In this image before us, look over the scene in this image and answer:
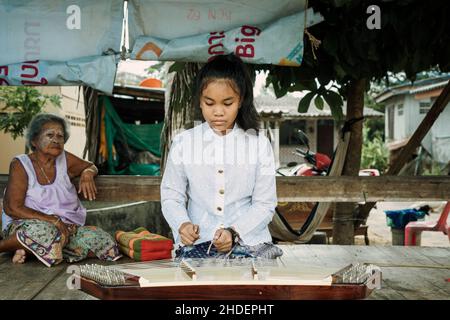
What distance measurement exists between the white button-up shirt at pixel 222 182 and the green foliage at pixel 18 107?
643cm

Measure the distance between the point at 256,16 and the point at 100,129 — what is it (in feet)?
13.8

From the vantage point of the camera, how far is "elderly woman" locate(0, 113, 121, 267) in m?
3.15

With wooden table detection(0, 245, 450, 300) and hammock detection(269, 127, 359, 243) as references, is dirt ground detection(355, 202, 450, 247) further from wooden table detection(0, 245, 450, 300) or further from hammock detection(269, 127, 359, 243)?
wooden table detection(0, 245, 450, 300)

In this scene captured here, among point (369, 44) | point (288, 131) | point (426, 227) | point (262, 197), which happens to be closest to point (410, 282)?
point (262, 197)

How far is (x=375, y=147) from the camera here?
2152 centimetres

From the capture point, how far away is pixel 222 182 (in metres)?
2.36

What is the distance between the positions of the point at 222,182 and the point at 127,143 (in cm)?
588

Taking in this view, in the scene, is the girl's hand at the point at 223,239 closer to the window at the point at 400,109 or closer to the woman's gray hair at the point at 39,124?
the woman's gray hair at the point at 39,124

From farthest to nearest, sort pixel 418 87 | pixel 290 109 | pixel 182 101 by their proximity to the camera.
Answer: pixel 290 109 → pixel 418 87 → pixel 182 101

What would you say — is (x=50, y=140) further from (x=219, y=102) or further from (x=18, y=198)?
(x=219, y=102)

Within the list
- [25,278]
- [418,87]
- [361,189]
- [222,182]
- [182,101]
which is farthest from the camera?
[418,87]

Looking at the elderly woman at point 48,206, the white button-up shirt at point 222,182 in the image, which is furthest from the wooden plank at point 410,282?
the elderly woman at point 48,206
